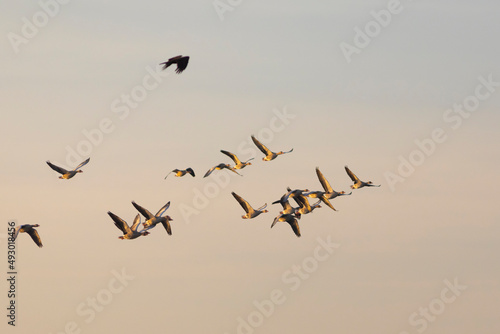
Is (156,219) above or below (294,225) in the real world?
above

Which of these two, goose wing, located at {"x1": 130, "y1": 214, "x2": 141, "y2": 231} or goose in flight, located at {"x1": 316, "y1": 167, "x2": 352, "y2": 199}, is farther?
goose in flight, located at {"x1": 316, "y1": 167, "x2": 352, "y2": 199}

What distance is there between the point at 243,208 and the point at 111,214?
1370 cm

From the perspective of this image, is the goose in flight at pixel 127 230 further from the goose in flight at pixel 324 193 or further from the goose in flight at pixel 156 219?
the goose in flight at pixel 324 193

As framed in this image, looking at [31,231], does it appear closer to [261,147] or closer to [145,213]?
[145,213]

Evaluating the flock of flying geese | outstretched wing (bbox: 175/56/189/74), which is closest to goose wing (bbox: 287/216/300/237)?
Result: the flock of flying geese

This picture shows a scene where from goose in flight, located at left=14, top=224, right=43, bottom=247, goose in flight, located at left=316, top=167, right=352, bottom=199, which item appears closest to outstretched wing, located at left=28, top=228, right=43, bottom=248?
goose in flight, located at left=14, top=224, right=43, bottom=247

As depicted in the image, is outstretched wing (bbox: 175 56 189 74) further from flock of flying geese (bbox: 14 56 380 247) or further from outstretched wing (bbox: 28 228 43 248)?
outstretched wing (bbox: 28 228 43 248)

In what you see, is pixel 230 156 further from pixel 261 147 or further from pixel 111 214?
pixel 111 214

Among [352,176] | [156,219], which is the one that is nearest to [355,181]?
[352,176]

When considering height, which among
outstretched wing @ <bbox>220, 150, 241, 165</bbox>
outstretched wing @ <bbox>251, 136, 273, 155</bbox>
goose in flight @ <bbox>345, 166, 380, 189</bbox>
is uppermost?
outstretched wing @ <bbox>220, 150, 241, 165</bbox>

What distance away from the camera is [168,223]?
123125 mm

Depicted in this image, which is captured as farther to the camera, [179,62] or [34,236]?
[34,236]

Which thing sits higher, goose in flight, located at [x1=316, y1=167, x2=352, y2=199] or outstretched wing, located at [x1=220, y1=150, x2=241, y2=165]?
outstretched wing, located at [x1=220, y1=150, x2=241, y2=165]

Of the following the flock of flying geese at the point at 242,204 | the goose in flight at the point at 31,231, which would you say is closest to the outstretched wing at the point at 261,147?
the flock of flying geese at the point at 242,204
